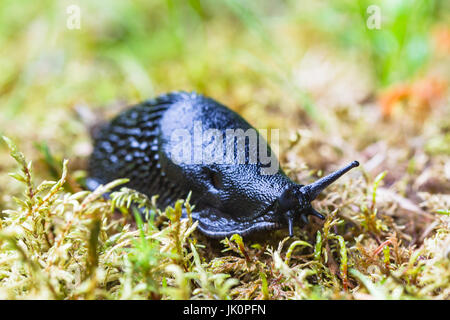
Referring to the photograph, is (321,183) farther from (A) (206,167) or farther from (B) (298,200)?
(A) (206,167)

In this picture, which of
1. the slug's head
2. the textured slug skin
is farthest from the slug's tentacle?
the textured slug skin

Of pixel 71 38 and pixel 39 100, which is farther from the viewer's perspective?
pixel 71 38

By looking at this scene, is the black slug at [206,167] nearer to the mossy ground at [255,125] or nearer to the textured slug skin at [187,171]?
the textured slug skin at [187,171]

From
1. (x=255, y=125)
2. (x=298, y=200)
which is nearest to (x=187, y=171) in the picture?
(x=298, y=200)

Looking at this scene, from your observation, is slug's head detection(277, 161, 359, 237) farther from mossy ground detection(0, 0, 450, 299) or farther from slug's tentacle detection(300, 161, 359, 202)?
mossy ground detection(0, 0, 450, 299)

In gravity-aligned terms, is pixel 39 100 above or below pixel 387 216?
above

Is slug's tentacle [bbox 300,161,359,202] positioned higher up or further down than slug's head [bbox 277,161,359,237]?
higher up
